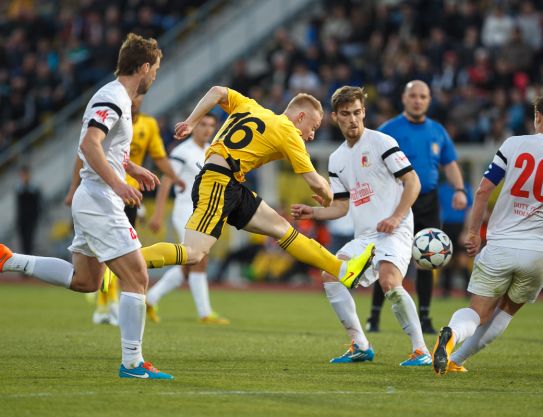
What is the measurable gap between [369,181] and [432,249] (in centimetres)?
85

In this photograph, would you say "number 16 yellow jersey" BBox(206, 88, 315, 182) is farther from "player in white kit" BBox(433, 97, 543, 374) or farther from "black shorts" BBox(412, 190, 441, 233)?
"black shorts" BBox(412, 190, 441, 233)

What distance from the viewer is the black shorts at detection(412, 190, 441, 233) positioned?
11.9 metres

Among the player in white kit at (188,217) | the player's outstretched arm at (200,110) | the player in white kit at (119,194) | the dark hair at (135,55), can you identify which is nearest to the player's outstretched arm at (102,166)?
the player in white kit at (119,194)

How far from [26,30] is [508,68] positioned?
1461 centimetres

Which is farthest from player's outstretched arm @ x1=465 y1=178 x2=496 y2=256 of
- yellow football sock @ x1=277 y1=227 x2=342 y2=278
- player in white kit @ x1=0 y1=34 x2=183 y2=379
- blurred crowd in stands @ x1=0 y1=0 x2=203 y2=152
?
blurred crowd in stands @ x1=0 y1=0 x2=203 y2=152

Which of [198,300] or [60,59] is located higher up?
[60,59]

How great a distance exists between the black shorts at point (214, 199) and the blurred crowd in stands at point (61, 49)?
1890 centimetres

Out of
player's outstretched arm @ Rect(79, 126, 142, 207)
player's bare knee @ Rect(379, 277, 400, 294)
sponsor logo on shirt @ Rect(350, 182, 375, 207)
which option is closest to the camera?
player's outstretched arm @ Rect(79, 126, 142, 207)

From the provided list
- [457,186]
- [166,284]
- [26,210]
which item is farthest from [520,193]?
[26,210]

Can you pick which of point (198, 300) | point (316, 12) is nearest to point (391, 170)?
point (198, 300)

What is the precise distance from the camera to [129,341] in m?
7.46

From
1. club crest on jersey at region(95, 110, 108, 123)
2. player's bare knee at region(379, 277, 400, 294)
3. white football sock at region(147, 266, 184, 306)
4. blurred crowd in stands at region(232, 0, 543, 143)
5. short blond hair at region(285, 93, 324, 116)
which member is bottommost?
white football sock at region(147, 266, 184, 306)

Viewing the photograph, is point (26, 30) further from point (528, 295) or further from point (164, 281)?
point (528, 295)

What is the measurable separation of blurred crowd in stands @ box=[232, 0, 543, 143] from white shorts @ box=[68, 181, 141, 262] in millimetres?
13816
